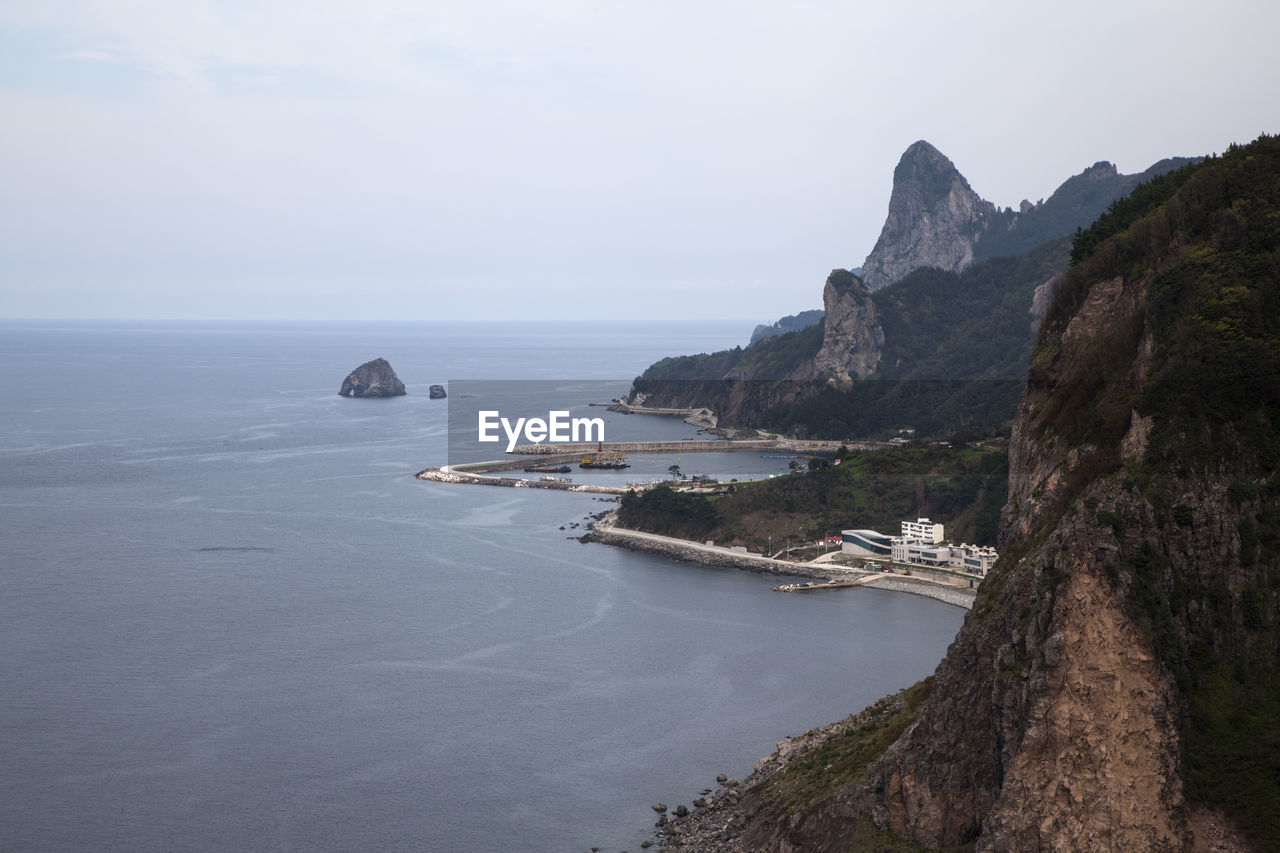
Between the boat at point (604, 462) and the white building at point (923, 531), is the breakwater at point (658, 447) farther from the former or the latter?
the white building at point (923, 531)

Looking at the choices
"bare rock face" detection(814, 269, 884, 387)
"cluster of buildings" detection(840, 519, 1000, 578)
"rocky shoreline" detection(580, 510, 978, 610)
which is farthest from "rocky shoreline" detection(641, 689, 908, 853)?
"bare rock face" detection(814, 269, 884, 387)

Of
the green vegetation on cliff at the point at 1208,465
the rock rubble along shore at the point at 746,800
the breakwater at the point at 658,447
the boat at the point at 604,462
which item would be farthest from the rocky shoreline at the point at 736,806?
the breakwater at the point at 658,447

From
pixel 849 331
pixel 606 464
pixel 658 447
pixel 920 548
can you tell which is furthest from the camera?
pixel 849 331

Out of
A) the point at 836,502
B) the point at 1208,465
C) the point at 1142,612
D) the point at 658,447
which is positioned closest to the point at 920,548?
the point at 836,502

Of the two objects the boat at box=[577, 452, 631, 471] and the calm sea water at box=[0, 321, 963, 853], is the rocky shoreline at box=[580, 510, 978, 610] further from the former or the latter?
the boat at box=[577, 452, 631, 471]

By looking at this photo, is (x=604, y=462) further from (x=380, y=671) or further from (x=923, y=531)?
(x=380, y=671)

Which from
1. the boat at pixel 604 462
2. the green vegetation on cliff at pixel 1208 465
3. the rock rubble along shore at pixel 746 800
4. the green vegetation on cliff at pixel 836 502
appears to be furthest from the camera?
the boat at pixel 604 462
